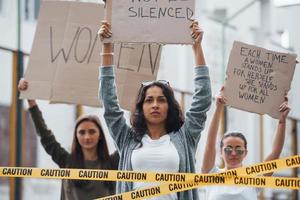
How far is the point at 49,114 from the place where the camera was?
9.17m

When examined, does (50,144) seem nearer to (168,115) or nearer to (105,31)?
(105,31)

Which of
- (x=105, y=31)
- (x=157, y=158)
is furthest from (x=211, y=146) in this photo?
(x=105, y=31)

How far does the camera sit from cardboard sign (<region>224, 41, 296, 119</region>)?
5.29 meters

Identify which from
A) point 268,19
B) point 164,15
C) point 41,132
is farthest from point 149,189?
point 268,19

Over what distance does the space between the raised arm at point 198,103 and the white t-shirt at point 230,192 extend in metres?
0.63

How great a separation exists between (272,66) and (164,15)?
944 millimetres

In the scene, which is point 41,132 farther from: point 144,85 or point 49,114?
point 49,114

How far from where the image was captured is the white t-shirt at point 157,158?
423 cm

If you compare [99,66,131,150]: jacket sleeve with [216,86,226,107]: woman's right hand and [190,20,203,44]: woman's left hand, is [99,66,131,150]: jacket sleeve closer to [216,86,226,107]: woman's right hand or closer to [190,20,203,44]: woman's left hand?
[190,20,203,44]: woman's left hand

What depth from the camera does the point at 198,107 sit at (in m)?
4.43

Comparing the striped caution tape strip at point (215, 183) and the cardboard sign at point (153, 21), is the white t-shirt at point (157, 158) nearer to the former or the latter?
the striped caution tape strip at point (215, 183)

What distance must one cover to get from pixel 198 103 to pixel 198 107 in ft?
0.07

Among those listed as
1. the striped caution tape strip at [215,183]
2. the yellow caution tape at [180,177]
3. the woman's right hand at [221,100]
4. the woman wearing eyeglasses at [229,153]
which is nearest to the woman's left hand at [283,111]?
the woman wearing eyeglasses at [229,153]

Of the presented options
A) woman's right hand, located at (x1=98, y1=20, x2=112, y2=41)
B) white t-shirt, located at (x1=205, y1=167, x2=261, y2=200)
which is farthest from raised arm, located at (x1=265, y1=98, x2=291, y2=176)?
woman's right hand, located at (x1=98, y1=20, x2=112, y2=41)
